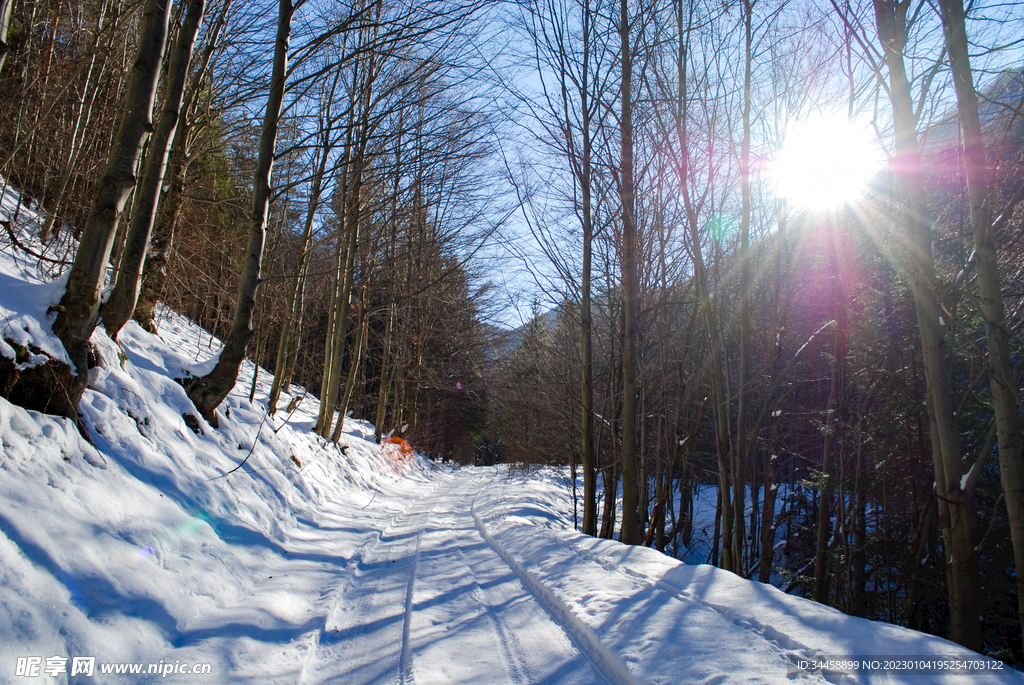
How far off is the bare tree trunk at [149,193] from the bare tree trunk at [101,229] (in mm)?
568

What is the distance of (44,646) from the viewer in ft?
7.25

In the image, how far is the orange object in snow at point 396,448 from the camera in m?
17.3

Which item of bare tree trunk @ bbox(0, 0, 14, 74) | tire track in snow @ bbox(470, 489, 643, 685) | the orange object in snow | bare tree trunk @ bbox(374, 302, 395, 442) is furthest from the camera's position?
bare tree trunk @ bbox(374, 302, 395, 442)

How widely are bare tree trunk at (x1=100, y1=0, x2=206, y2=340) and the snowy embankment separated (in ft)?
1.13

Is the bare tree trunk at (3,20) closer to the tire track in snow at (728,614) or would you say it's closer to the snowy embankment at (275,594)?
the snowy embankment at (275,594)

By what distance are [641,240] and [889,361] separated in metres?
5.97

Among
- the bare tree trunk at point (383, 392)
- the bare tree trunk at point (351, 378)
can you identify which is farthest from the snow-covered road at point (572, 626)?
the bare tree trunk at point (383, 392)

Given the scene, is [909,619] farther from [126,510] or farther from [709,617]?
[126,510]

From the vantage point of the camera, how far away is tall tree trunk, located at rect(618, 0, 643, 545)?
277 inches

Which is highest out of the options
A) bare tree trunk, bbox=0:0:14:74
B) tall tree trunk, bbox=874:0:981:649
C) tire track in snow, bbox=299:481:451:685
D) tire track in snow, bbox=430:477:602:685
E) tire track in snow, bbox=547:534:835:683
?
bare tree trunk, bbox=0:0:14:74

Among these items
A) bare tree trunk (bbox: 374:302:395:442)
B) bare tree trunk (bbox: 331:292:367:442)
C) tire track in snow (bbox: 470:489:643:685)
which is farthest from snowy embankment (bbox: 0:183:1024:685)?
bare tree trunk (bbox: 374:302:395:442)

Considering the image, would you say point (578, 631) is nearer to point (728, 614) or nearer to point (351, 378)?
point (728, 614)

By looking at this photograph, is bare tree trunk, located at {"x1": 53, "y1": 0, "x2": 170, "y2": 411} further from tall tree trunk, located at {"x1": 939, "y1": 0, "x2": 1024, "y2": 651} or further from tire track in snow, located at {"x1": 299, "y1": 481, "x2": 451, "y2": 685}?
tall tree trunk, located at {"x1": 939, "y1": 0, "x2": 1024, "y2": 651}

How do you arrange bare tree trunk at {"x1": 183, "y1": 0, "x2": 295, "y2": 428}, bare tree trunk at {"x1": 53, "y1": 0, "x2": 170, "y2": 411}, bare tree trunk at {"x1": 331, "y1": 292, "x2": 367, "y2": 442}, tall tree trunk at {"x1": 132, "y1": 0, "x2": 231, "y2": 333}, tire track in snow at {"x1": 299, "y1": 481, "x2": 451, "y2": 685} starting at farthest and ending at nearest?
bare tree trunk at {"x1": 331, "y1": 292, "x2": 367, "y2": 442} < tall tree trunk at {"x1": 132, "y1": 0, "x2": 231, "y2": 333} < bare tree trunk at {"x1": 183, "y1": 0, "x2": 295, "y2": 428} < bare tree trunk at {"x1": 53, "y1": 0, "x2": 170, "y2": 411} < tire track in snow at {"x1": 299, "y1": 481, "x2": 451, "y2": 685}
